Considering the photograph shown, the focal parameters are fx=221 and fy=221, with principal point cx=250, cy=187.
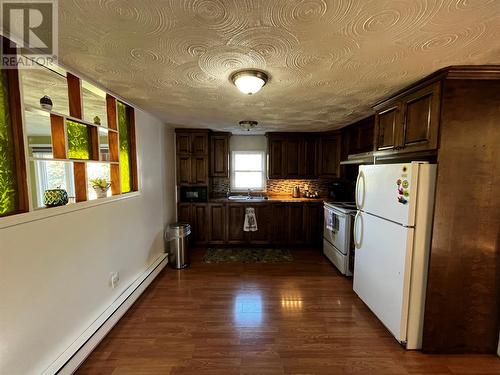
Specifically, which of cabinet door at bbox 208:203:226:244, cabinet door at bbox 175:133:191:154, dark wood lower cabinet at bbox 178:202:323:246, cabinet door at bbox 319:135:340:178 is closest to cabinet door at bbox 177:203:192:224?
dark wood lower cabinet at bbox 178:202:323:246

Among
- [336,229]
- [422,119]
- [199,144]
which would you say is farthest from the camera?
[199,144]

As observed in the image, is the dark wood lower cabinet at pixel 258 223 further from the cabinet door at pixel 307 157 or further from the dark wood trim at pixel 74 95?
the dark wood trim at pixel 74 95

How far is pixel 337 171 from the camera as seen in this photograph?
430 cm

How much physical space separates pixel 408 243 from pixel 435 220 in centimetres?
27

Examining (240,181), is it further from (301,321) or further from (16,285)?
(16,285)

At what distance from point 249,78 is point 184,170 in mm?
2953

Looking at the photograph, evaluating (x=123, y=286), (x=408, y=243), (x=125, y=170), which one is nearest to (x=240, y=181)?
(x=125, y=170)

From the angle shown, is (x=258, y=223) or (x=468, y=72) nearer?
(x=468, y=72)

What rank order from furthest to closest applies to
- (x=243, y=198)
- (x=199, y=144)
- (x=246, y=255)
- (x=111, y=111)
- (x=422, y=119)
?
(x=243, y=198) → (x=199, y=144) → (x=246, y=255) → (x=111, y=111) → (x=422, y=119)

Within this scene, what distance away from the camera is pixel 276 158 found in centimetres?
448

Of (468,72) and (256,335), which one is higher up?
(468,72)

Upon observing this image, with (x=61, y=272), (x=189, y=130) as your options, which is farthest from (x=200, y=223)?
(x=61, y=272)

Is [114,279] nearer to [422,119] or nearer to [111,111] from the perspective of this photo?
[111,111]

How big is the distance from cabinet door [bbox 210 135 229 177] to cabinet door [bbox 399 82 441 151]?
307 cm
